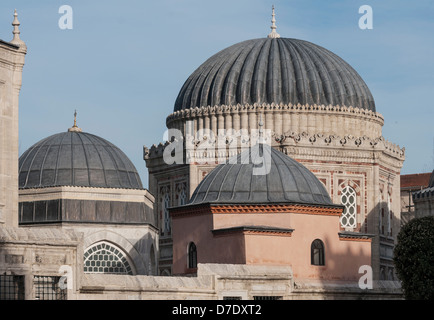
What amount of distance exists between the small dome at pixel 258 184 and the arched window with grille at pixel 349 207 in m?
14.6

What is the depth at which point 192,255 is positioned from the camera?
174 feet

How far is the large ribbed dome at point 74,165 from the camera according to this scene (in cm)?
5809

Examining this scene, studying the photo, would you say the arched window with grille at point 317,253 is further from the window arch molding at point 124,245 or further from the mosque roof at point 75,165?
the mosque roof at point 75,165

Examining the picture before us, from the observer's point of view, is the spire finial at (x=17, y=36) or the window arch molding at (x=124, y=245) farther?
the window arch molding at (x=124, y=245)

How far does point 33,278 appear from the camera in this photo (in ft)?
125

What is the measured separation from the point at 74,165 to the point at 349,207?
58.2 feet

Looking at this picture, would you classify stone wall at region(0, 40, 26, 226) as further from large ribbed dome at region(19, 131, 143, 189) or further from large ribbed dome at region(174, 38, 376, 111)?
large ribbed dome at region(174, 38, 376, 111)

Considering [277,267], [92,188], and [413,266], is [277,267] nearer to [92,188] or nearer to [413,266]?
[413,266]

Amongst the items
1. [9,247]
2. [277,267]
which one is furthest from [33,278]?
[277,267]

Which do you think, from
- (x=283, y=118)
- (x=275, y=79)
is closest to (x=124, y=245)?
(x=283, y=118)

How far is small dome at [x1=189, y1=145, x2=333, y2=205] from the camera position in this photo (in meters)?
52.9
